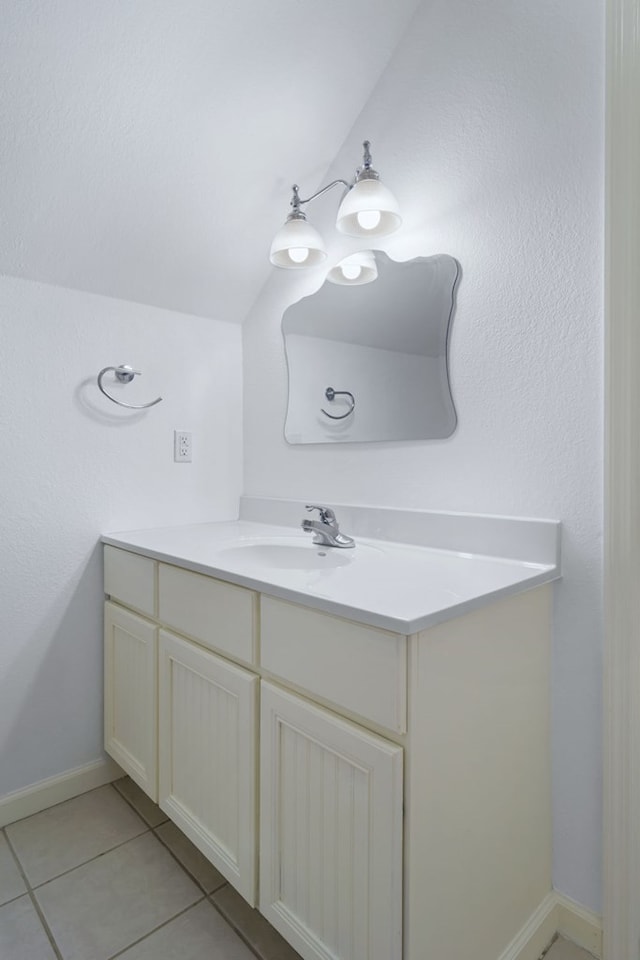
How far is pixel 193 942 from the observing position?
1.16 metres

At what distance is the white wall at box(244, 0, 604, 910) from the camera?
44.8 inches

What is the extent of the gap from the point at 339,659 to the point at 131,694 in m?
0.95

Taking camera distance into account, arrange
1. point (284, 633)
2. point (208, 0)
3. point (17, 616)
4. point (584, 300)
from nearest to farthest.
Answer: point (284, 633) < point (584, 300) < point (208, 0) < point (17, 616)

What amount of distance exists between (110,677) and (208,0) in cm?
189

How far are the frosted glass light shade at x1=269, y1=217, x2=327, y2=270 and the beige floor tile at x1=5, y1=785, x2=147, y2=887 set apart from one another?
5.84 feet

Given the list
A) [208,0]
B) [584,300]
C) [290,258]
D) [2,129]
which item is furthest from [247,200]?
[584,300]

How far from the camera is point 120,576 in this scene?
1.60 m

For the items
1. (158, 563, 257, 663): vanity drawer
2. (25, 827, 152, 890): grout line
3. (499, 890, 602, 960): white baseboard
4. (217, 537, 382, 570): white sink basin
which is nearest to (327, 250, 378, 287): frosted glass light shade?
(217, 537, 382, 570): white sink basin

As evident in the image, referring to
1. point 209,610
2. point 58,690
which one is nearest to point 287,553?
point 209,610

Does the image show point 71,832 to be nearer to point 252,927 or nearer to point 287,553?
point 252,927

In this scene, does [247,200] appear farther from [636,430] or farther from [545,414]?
[636,430]

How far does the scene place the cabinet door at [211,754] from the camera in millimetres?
1100

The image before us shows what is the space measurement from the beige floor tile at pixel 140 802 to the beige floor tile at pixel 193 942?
38 centimetres

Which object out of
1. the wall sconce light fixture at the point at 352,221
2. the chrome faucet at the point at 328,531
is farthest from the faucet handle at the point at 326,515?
the wall sconce light fixture at the point at 352,221
